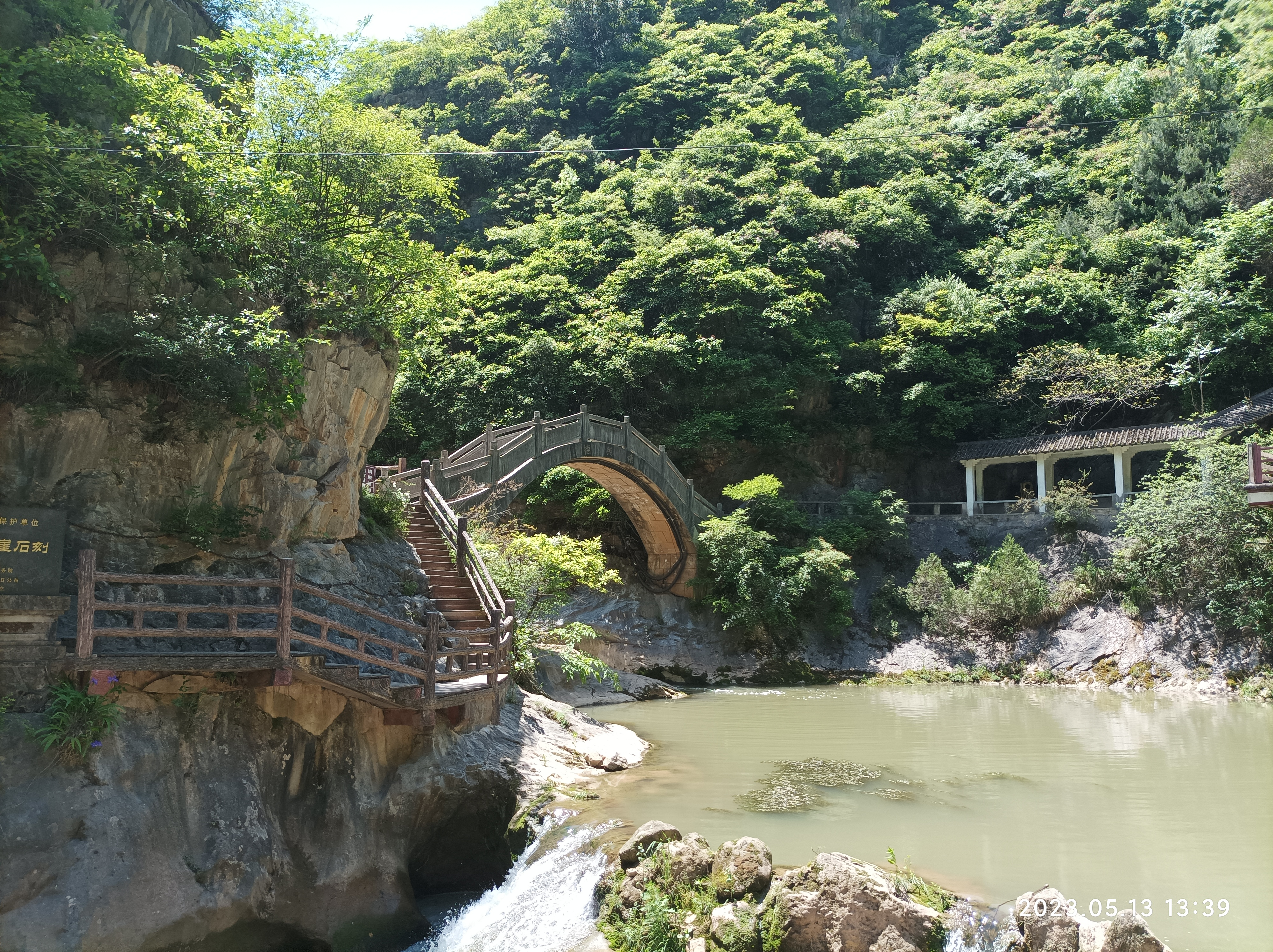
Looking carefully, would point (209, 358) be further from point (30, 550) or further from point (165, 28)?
point (165, 28)

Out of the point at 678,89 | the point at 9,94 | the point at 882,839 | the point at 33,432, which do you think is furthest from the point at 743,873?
the point at 678,89

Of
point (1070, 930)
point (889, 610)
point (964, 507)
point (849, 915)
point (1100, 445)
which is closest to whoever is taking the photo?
point (1070, 930)

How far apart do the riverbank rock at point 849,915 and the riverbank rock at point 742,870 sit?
333 mm

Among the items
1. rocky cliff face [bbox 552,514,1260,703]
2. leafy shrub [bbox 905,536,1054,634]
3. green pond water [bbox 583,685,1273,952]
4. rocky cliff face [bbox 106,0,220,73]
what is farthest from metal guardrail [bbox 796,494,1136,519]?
rocky cliff face [bbox 106,0,220,73]

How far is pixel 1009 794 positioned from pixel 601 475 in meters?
13.8

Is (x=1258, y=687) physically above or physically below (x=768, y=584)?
below

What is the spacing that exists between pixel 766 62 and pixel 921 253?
15.3 metres

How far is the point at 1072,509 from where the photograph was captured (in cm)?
2302

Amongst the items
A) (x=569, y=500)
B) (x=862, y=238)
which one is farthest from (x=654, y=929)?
(x=862, y=238)

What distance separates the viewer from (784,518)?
23.6 meters

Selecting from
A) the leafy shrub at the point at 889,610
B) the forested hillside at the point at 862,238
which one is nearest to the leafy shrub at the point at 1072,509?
the forested hillside at the point at 862,238

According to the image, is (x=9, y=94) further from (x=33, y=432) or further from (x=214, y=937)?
(x=214, y=937)

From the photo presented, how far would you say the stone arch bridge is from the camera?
56.2ft

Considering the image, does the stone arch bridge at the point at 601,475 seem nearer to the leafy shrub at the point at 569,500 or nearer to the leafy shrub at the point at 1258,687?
the leafy shrub at the point at 569,500
